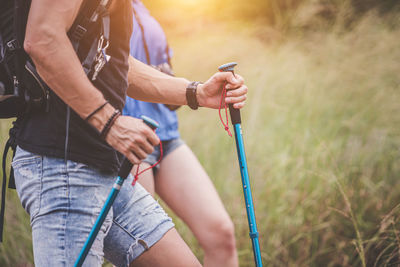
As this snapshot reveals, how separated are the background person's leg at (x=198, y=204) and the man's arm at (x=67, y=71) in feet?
3.71

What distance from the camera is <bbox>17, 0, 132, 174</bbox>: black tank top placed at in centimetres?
117

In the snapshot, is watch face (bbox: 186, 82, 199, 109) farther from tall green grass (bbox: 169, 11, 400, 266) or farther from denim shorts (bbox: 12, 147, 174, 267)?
tall green grass (bbox: 169, 11, 400, 266)

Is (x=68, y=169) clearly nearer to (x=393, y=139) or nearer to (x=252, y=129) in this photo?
(x=252, y=129)

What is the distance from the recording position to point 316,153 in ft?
10.4

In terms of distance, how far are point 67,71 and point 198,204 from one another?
138 cm

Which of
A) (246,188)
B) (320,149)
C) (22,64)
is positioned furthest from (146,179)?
(320,149)

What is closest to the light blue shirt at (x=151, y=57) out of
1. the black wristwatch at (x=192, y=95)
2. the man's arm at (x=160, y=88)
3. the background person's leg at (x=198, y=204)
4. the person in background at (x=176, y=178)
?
the person in background at (x=176, y=178)

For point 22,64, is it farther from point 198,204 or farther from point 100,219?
point 198,204

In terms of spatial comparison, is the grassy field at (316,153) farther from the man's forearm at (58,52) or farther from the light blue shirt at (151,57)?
the man's forearm at (58,52)

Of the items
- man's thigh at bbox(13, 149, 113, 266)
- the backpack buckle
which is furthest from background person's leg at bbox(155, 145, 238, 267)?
the backpack buckle

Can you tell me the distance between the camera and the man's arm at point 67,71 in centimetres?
100

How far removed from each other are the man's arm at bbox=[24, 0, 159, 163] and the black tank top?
14cm

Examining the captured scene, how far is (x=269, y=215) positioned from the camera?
9.87 ft

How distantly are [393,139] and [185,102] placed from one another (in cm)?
286
